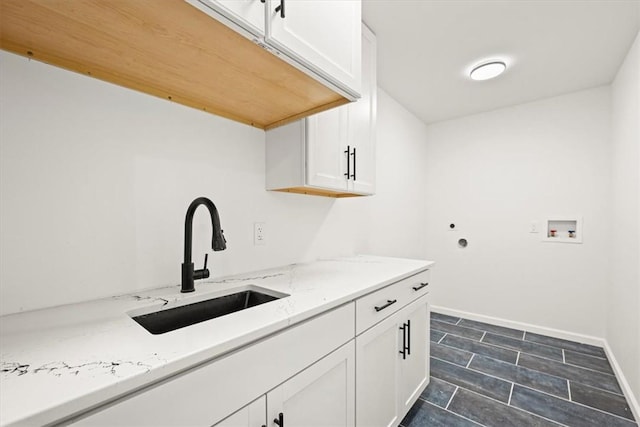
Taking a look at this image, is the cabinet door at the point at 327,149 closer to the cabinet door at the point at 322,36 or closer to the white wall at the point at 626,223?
the cabinet door at the point at 322,36

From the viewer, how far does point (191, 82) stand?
1.04 metres

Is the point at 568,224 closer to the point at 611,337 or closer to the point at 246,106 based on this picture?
the point at 611,337

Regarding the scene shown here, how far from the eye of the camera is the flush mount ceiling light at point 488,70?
2.18m

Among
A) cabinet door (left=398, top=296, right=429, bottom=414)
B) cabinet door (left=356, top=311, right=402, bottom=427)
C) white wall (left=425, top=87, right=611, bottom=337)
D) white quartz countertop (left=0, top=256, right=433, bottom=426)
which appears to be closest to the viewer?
white quartz countertop (left=0, top=256, right=433, bottom=426)

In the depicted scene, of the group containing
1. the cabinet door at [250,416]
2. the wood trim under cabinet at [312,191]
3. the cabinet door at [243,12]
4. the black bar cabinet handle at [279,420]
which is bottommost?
the black bar cabinet handle at [279,420]

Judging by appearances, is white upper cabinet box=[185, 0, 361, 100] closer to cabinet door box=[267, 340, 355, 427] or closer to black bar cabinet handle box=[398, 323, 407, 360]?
cabinet door box=[267, 340, 355, 427]

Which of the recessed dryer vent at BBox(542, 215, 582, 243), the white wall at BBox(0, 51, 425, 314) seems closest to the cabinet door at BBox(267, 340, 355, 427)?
the white wall at BBox(0, 51, 425, 314)

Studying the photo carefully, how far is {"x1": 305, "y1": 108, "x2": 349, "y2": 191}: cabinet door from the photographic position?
140 centimetres

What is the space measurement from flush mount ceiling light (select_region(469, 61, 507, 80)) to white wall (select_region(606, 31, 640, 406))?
2.43ft

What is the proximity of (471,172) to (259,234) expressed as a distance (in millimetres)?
2735

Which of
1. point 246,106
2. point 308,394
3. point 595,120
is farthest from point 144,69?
point 595,120

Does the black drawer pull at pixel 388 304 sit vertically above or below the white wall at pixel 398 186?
below

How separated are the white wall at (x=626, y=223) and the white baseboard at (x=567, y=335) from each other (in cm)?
6

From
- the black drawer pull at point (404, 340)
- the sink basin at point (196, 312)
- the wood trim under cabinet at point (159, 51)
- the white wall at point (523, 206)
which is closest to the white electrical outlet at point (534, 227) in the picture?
the white wall at point (523, 206)
